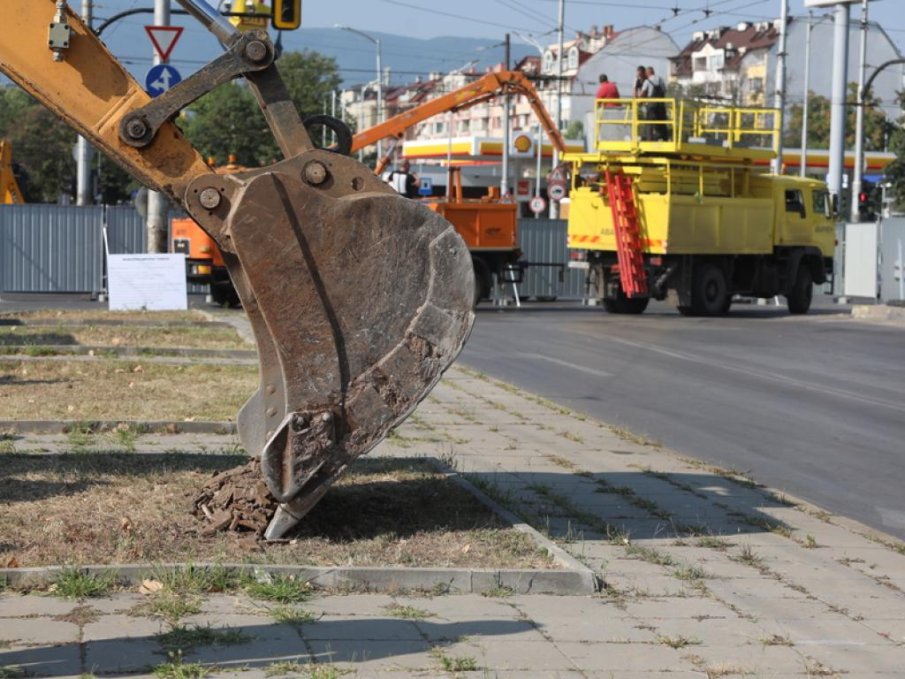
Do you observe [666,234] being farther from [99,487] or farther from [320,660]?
[320,660]

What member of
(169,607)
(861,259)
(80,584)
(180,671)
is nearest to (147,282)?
(861,259)

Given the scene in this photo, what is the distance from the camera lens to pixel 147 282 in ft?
89.2

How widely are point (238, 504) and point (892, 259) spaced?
32187 mm

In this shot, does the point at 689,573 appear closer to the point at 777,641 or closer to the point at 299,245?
the point at 777,641

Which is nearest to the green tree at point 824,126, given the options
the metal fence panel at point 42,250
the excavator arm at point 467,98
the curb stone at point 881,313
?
the excavator arm at point 467,98

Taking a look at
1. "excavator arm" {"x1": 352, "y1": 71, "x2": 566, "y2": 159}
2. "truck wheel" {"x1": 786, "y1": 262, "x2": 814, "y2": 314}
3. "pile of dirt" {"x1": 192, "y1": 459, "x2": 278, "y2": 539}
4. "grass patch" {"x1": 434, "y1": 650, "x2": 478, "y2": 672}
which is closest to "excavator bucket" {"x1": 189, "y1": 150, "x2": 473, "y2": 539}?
"pile of dirt" {"x1": 192, "y1": 459, "x2": 278, "y2": 539}

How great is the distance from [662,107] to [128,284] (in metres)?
12.3

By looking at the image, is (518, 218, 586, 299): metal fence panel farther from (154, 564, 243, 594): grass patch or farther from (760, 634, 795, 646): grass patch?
(760, 634, 795, 646): grass patch

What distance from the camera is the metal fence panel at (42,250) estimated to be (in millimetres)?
35844

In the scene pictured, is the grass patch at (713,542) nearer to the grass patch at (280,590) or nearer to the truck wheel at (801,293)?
the grass patch at (280,590)

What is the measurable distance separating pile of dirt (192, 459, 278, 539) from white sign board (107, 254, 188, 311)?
19.1 m

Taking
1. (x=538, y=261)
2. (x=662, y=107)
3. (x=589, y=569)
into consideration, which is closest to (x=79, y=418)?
(x=589, y=569)

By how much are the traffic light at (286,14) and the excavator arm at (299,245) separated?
11827 mm

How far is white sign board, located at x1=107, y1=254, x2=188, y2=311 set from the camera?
88.4 ft
